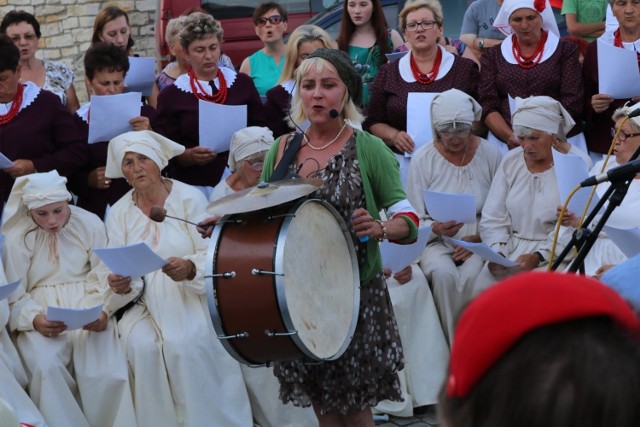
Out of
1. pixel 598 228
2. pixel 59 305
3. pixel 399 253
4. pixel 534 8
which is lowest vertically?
pixel 59 305

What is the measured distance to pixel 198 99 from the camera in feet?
21.9

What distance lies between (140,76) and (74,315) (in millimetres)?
2320

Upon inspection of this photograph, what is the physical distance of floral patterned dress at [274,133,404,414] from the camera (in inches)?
157

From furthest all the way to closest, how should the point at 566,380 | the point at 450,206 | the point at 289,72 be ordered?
the point at 289,72, the point at 450,206, the point at 566,380

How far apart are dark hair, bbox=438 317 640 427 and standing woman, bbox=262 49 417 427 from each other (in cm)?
279

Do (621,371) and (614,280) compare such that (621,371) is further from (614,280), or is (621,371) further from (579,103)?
(579,103)

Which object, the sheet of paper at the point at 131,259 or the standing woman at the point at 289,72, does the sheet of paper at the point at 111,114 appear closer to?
the standing woman at the point at 289,72

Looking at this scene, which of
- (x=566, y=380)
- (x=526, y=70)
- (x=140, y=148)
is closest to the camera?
(x=566, y=380)

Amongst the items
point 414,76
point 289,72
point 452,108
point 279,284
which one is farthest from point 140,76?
point 279,284

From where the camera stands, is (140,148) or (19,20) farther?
(19,20)

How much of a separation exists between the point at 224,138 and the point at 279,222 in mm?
2847

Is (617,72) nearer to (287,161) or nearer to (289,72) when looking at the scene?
(289,72)

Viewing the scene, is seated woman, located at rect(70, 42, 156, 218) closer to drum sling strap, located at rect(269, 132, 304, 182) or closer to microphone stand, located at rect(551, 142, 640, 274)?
drum sling strap, located at rect(269, 132, 304, 182)

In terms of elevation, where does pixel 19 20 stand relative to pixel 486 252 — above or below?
above
